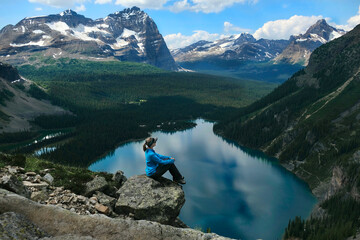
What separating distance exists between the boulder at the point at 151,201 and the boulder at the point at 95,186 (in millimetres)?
3478

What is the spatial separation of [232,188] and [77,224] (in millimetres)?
107484

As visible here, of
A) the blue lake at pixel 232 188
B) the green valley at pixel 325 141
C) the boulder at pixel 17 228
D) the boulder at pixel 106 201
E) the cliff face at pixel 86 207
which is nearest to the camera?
the boulder at pixel 17 228

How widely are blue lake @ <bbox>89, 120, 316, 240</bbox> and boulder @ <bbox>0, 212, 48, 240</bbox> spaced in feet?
185

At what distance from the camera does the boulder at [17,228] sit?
11.7 meters

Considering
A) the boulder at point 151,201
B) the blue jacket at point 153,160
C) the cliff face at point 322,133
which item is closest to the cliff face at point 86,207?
the boulder at point 151,201

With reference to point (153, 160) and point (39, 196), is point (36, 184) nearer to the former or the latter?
point (39, 196)

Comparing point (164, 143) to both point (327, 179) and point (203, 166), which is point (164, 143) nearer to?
point (203, 166)

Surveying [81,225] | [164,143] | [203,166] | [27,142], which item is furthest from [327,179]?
[27,142]

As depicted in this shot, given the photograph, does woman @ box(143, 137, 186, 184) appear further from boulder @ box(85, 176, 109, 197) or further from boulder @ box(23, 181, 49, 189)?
boulder @ box(23, 181, 49, 189)

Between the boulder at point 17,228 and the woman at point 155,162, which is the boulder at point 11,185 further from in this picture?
the woman at point 155,162

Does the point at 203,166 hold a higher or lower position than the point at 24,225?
lower

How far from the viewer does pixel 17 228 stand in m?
12.2

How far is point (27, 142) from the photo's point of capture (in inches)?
7638

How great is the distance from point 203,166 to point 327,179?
5857cm
